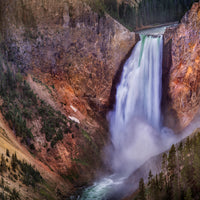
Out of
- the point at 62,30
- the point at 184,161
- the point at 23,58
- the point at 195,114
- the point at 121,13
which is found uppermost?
the point at 121,13

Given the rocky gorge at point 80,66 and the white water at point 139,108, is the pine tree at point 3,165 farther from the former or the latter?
the white water at point 139,108

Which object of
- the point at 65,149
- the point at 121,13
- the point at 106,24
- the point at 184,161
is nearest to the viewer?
the point at 184,161

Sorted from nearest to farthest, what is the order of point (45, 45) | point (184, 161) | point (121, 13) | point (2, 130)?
1. point (184, 161)
2. point (2, 130)
3. point (45, 45)
4. point (121, 13)

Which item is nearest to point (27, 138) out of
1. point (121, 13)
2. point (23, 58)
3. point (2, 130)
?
point (2, 130)

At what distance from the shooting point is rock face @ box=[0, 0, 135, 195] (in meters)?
32.5

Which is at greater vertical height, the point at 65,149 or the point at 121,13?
the point at 121,13

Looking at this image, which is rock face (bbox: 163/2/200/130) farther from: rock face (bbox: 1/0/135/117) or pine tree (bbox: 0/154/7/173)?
pine tree (bbox: 0/154/7/173)

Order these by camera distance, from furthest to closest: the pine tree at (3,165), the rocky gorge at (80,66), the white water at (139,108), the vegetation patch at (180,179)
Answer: the white water at (139,108) < the rocky gorge at (80,66) < the pine tree at (3,165) < the vegetation patch at (180,179)

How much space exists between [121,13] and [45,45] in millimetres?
20068

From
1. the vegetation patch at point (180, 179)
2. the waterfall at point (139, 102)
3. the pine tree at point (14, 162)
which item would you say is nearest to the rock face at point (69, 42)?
the waterfall at point (139, 102)

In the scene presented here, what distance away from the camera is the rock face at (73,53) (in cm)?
3250

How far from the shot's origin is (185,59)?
31.4 m

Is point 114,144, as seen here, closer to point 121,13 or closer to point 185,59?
point 185,59

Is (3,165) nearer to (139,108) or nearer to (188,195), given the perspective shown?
(188,195)
